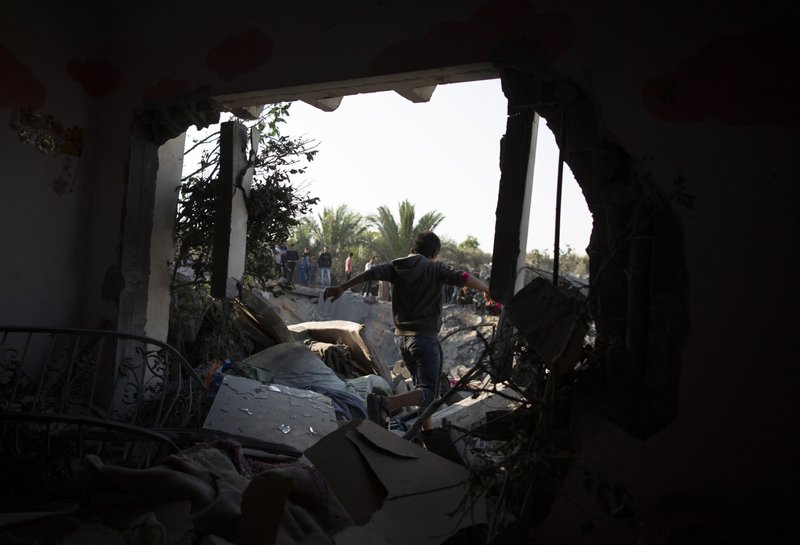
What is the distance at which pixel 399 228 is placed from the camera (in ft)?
69.9

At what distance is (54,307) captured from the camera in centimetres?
439

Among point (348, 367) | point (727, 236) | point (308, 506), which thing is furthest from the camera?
point (348, 367)

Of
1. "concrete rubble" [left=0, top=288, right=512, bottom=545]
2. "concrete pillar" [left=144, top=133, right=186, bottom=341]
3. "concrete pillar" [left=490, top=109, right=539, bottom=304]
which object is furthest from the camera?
"concrete pillar" [left=144, top=133, right=186, bottom=341]

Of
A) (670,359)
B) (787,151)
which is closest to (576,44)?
(787,151)

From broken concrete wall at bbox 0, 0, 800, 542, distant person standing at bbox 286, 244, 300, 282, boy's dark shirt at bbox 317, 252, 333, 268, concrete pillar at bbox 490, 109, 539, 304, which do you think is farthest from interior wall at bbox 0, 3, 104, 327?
boy's dark shirt at bbox 317, 252, 333, 268

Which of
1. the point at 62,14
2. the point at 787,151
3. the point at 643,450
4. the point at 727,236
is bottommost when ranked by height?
the point at 643,450

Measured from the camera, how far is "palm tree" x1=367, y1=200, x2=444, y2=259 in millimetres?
21109

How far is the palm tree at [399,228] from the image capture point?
2111 cm

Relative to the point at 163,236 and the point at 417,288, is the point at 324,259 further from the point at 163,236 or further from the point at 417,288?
the point at 417,288

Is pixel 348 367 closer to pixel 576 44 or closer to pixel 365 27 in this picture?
pixel 365 27

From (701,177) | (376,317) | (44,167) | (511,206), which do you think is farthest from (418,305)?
(376,317)

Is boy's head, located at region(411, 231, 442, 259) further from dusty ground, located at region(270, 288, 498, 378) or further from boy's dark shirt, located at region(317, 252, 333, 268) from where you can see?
boy's dark shirt, located at region(317, 252, 333, 268)

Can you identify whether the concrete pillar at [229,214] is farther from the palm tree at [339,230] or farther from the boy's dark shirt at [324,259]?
the palm tree at [339,230]

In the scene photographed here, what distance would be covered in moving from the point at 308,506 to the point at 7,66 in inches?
149
